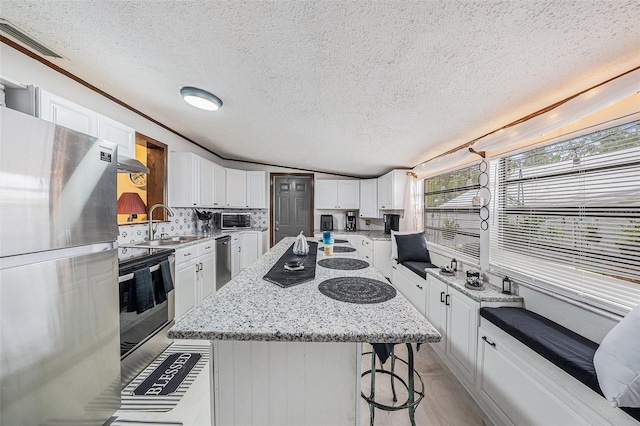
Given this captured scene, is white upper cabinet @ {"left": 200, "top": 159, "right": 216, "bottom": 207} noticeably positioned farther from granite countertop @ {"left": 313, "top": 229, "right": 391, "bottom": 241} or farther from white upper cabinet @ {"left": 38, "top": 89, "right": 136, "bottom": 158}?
granite countertop @ {"left": 313, "top": 229, "right": 391, "bottom": 241}

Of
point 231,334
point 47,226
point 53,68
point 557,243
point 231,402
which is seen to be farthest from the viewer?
point 53,68

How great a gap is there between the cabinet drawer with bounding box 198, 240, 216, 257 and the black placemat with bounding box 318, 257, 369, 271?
181 centimetres

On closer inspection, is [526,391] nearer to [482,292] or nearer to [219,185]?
[482,292]

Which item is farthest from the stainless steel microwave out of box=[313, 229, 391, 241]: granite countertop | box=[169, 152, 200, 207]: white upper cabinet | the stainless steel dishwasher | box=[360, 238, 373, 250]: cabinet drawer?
box=[360, 238, 373, 250]: cabinet drawer

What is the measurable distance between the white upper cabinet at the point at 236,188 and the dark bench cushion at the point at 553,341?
13.6 feet

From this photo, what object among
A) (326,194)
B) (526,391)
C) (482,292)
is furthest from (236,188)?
(526,391)

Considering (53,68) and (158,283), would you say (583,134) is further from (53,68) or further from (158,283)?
(53,68)

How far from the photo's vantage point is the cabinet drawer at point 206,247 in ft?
9.30

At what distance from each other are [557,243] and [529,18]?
141cm

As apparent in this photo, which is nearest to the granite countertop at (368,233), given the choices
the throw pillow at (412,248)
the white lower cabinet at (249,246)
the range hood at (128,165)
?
the throw pillow at (412,248)

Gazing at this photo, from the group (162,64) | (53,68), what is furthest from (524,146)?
(53,68)

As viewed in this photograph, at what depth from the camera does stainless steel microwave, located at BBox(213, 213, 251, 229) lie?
13.9 feet

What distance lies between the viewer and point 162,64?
60.9 inches

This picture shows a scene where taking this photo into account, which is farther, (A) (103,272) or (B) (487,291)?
(B) (487,291)
